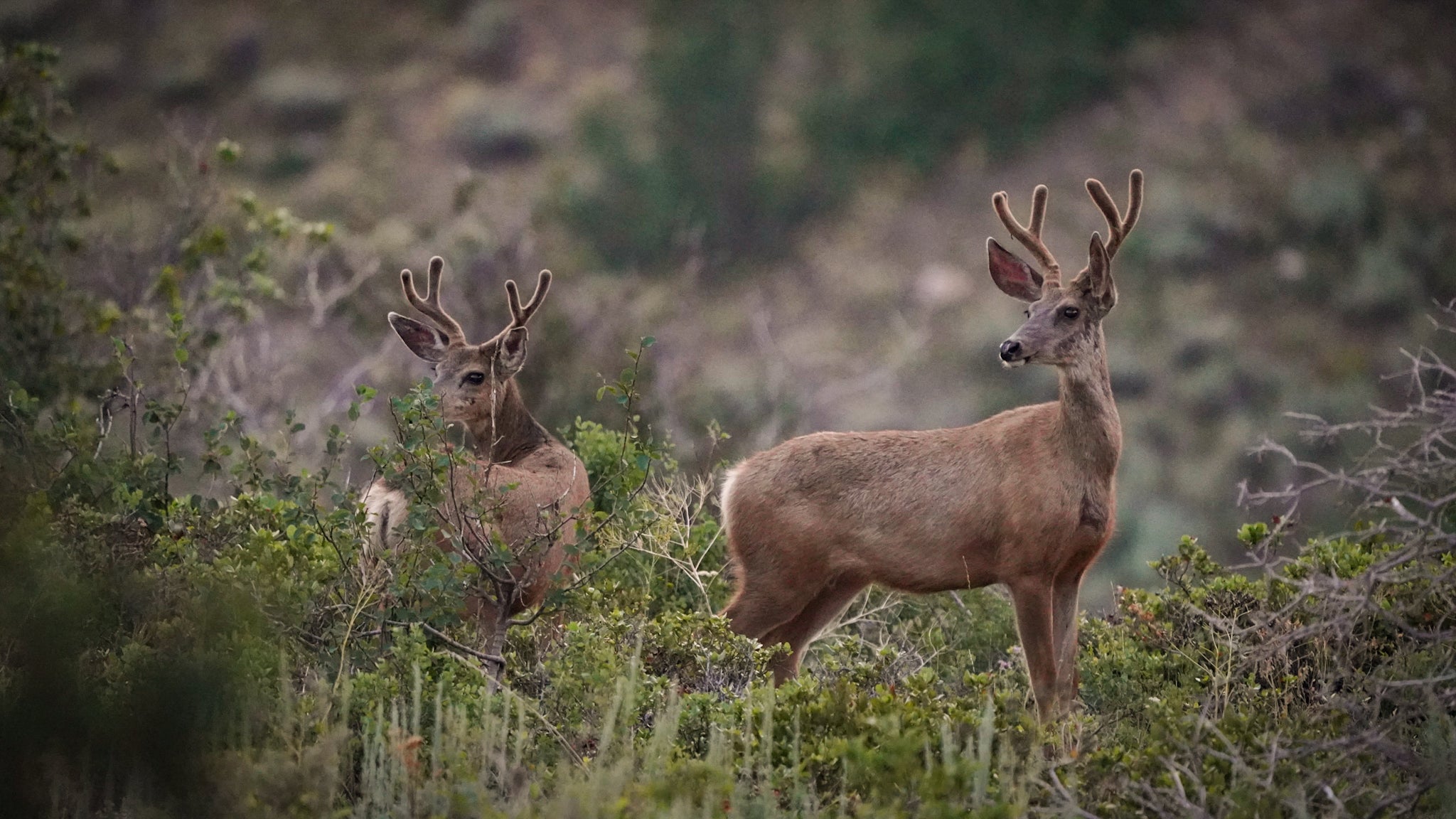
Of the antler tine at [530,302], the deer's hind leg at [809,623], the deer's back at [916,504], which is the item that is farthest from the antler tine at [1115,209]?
the antler tine at [530,302]

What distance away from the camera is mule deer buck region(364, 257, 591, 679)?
7230mm

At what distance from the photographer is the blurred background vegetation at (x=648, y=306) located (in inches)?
238

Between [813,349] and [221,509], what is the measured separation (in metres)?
33.4

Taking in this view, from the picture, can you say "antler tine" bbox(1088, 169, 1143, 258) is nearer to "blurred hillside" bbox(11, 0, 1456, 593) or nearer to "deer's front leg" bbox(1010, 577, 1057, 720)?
Result: "deer's front leg" bbox(1010, 577, 1057, 720)

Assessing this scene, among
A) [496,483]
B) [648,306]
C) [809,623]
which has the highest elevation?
[648,306]

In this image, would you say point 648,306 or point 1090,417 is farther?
point 648,306

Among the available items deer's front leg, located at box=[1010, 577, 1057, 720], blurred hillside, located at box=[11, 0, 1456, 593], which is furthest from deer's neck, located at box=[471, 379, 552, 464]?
blurred hillside, located at box=[11, 0, 1456, 593]

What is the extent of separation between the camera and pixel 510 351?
918 centimetres

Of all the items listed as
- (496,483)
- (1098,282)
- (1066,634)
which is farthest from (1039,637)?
(496,483)

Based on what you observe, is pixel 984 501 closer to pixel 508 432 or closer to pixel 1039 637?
pixel 1039 637

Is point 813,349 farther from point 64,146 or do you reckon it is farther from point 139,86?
point 64,146

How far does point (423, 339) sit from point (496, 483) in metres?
1.68

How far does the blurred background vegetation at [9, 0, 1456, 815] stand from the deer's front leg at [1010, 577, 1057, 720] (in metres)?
0.24

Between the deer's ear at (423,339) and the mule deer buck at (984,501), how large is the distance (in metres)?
1.83
